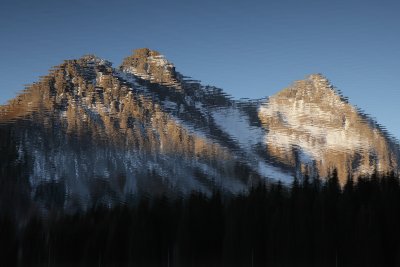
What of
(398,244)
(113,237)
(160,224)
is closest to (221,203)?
(160,224)

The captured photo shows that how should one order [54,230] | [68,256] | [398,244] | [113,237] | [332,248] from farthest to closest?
[54,230] → [68,256] → [113,237] → [332,248] → [398,244]

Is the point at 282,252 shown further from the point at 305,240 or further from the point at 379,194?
the point at 379,194

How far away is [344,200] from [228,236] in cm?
2011

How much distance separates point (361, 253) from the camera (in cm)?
9006

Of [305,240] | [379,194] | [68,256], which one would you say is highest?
[379,194]

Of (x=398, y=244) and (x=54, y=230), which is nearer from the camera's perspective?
(x=398, y=244)

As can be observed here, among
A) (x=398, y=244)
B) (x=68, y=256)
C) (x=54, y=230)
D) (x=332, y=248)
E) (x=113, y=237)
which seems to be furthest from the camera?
(x=54, y=230)

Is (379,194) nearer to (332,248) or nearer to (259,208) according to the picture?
(332,248)

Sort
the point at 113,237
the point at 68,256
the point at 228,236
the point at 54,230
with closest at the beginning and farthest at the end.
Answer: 1. the point at 228,236
2. the point at 113,237
3. the point at 68,256
4. the point at 54,230

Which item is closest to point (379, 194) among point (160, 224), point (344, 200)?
point (344, 200)

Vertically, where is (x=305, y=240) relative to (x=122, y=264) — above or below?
above

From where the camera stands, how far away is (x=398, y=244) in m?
87.9

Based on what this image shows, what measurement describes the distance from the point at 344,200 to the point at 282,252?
41.2ft

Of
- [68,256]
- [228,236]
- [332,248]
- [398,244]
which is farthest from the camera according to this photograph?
[68,256]
